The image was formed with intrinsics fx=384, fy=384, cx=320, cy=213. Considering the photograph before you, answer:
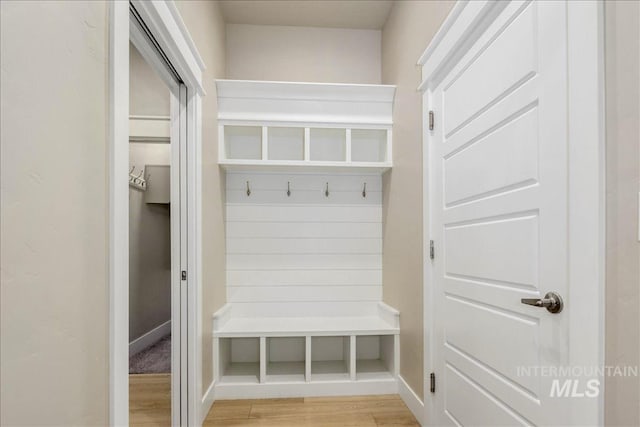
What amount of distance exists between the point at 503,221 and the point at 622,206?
50 centimetres

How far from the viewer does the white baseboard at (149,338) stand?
5.67 ft

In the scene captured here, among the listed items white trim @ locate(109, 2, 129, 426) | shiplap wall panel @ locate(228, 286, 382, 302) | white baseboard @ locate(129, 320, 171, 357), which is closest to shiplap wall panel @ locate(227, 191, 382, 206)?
shiplap wall panel @ locate(228, 286, 382, 302)

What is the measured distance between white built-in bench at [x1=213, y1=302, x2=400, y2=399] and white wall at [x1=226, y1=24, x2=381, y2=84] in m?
1.83

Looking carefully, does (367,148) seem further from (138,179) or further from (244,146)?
(138,179)

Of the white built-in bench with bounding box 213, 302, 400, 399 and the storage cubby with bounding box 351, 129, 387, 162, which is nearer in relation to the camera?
the white built-in bench with bounding box 213, 302, 400, 399

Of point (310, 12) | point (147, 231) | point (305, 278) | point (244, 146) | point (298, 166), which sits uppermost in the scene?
point (310, 12)

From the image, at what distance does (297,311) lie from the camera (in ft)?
9.85

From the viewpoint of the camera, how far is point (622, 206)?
3.04ft

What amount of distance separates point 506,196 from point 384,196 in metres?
1.63

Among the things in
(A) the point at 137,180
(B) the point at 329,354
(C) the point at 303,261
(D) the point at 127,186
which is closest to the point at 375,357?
(B) the point at 329,354

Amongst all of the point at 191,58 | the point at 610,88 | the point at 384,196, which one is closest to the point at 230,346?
the point at 384,196

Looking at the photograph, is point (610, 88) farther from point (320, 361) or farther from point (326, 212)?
point (320, 361)

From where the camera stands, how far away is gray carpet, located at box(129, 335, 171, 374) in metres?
1.83

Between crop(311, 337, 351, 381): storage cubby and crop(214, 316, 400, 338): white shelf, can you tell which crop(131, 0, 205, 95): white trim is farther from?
crop(311, 337, 351, 381): storage cubby
